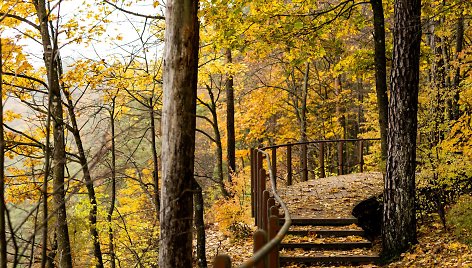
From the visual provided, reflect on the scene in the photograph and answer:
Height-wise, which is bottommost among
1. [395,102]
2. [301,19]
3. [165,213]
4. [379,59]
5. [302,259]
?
[302,259]

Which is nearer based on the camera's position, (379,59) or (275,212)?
(275,212)

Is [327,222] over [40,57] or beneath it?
beneath

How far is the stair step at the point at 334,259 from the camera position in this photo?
7.92 metres

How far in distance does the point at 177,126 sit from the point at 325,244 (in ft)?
13.2

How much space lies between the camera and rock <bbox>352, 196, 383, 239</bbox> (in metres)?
10.6

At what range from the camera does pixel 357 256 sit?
802 cm

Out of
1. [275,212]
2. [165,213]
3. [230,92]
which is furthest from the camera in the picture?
[230,92]

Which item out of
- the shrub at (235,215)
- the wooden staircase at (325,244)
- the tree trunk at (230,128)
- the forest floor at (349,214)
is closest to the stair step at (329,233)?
the wooden staircase at (325,244)

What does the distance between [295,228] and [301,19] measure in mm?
4829

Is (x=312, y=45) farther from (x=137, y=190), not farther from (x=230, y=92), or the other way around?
(x=137, y=190)

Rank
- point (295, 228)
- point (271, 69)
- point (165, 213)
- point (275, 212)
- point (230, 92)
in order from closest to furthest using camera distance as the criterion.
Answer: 1. point (275, 212)
2. point (165, 213)
3. point (295, 228)
4. point (230, 92)
5. point (271, 69)

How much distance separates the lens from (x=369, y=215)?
11.0 meters

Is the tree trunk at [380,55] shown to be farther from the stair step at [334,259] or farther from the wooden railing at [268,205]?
the stair step at [334,259]

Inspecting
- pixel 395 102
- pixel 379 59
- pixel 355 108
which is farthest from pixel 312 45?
pixel 355 108
